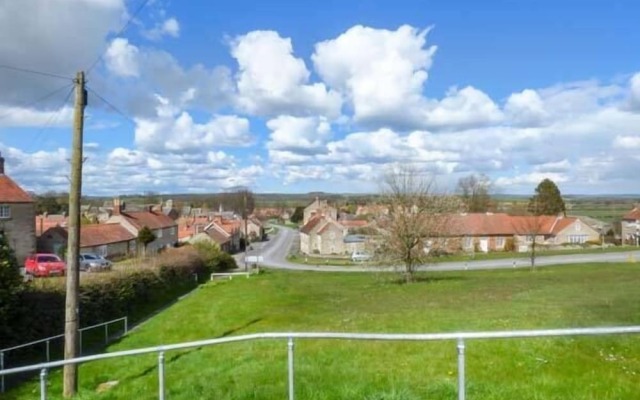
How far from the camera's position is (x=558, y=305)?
70.2 ft

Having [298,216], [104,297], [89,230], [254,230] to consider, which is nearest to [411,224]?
[104,297]

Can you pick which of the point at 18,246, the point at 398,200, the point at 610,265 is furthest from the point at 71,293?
the point at 610,265

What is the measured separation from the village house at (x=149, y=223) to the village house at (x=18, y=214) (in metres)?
15.9

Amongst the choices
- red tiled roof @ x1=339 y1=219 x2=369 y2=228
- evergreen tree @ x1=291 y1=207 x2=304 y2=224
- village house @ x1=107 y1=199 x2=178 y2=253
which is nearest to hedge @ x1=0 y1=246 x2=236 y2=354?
village house @ x1=107 y1=199 x2=178 y2=253

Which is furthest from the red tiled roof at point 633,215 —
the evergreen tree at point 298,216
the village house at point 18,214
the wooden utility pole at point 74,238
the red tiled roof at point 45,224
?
the evergreen tree at point 298,216

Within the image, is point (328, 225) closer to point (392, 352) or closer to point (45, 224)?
point (45, 224)

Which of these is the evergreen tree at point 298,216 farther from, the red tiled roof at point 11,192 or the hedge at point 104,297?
Answer: the hedge at point 104,297

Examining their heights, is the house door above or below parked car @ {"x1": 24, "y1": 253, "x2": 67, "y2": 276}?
below

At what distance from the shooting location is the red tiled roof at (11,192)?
47250mm

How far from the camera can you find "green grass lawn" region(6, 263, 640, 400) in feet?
27.2

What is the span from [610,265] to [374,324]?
3739 cm

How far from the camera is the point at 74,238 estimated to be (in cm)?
1333

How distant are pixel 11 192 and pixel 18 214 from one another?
1.88m

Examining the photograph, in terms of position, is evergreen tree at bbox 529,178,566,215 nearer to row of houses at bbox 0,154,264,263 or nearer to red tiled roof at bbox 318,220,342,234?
red tiled roof at bbox 318,220,342,234
